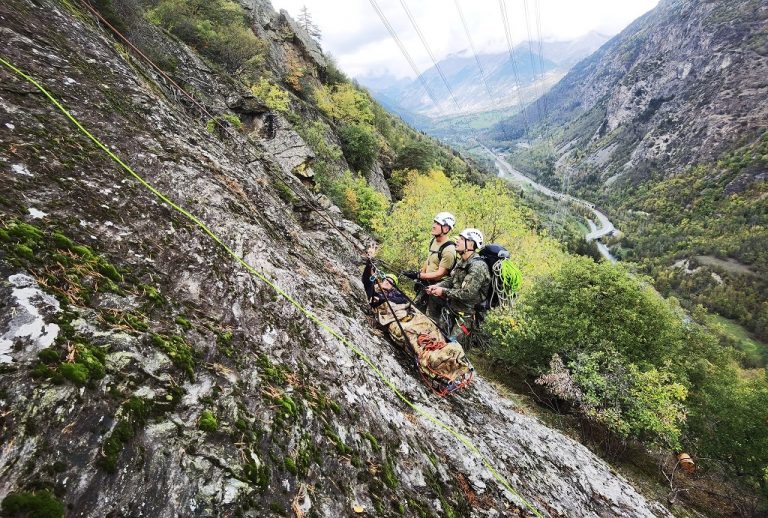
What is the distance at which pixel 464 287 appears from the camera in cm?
829

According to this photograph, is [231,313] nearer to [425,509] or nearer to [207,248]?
[207,248]

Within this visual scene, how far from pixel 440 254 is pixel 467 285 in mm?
1545

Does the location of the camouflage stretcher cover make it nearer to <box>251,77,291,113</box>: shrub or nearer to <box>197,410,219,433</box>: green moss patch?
<box>197,410,219,433</box>: green moss patch

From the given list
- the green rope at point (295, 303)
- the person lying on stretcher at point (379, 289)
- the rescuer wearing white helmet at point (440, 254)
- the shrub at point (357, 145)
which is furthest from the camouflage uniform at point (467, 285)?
the shrub at point (357, 145)

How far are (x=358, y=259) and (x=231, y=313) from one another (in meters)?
8.00

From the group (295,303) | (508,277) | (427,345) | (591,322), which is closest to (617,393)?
(591,322)

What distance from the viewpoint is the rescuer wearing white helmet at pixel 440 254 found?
Answer: 9.17 metres

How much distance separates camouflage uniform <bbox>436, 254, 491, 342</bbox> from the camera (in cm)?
825

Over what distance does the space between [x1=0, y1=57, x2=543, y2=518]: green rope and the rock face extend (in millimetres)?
65

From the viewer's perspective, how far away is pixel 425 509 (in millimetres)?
4352

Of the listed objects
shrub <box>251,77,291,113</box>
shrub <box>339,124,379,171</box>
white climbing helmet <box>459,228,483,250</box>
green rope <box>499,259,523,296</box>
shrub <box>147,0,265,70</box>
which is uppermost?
shrub <box>147,0,265,70</box>

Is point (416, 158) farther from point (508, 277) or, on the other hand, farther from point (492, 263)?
point (508, 277)

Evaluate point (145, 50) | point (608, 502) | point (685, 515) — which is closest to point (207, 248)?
point (608, 502)

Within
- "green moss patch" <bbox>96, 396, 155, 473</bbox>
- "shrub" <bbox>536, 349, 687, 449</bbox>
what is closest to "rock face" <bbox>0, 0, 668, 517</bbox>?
"green moss patch" <bbox>96, 396, 155, 473</bbox>
